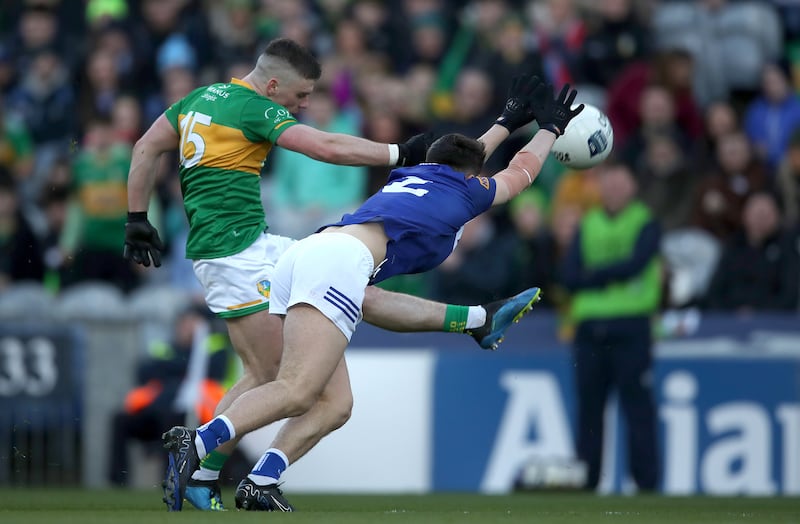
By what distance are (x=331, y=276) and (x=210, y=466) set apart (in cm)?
147

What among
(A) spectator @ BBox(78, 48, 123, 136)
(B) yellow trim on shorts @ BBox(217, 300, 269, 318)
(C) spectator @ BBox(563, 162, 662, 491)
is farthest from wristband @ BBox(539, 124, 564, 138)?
(A) spectator @ BBox(78, 48, 123, 136)

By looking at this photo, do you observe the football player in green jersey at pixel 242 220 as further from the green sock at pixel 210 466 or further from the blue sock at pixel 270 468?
the blue sock at pixel 270 468

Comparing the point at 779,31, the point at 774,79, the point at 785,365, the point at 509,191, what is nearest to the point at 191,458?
the point at 509,191

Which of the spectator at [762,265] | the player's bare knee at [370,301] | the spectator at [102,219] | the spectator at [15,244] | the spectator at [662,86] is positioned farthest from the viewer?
the spectator at [15,244]

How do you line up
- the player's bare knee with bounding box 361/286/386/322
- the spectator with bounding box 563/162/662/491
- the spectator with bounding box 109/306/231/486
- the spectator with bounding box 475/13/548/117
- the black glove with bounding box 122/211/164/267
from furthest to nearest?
1. the spectator with bounding box 475/13/548/117
2. the spectator with bounding box 109/306/231/486
3. the spectator with bounding box 563/162/662/491
4. the black glove with bounding box 122/211/164/267
5. the player's bare knee with bounding box 361/286/386/322

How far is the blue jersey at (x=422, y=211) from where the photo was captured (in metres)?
8.62

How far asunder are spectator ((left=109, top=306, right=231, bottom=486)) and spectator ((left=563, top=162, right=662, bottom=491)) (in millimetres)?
3086

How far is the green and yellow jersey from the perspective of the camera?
355 inches

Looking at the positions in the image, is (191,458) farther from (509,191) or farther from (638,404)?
(638,404)

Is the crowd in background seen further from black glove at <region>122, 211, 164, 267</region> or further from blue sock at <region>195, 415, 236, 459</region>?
blue sock at <region>195, 415, 236, 459</region>

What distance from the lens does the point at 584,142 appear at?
9.76 m

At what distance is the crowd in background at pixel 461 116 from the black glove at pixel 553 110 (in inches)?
170

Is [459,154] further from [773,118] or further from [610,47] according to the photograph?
[610,47]

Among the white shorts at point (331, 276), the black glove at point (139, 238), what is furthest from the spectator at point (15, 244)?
the white shorts at point (331, 276)
